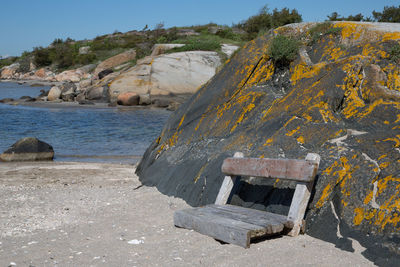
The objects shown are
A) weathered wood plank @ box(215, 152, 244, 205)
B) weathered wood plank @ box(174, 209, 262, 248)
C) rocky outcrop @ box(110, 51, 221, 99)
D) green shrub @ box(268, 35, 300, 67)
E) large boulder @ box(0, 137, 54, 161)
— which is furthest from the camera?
rocky outcrop @ box(110, 51, 221, 99)

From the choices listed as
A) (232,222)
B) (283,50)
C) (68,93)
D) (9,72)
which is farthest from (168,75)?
(9,72)

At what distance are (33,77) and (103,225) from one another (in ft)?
186

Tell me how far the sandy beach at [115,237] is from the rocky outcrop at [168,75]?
20.7 metres

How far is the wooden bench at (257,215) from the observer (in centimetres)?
435

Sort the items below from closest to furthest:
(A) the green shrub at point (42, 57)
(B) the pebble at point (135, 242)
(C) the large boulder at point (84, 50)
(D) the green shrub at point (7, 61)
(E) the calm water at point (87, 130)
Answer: (B) the pebble at point (135, 242) < (E) the calm water at point (87, 130) < (C) the large boulder at point (84, 50) < (A) the green shrub at point (42, 57) < (D) the green shrub at point (7, 61)

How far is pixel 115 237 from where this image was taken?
489 cm

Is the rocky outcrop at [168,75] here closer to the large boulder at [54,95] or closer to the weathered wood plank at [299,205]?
the large boulder at [54,95]

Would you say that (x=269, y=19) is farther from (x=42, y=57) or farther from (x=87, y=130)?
(x=42, y=57)

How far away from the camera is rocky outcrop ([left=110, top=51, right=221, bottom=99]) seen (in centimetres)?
2847

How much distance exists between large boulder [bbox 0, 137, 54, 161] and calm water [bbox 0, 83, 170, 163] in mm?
511

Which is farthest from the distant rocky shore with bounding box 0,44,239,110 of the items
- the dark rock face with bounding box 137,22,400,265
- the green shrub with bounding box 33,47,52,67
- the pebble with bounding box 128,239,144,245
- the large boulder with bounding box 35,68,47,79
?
the green shrub with bounding box 33,47,52,67

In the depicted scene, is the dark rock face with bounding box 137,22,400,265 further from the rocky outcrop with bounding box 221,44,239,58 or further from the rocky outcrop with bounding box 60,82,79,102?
the rocky outcrop with bounding box 60,82,79,102

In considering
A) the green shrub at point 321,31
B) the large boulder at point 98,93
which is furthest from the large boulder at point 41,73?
the green shrub at point 321,31

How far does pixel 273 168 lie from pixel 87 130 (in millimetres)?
14809
